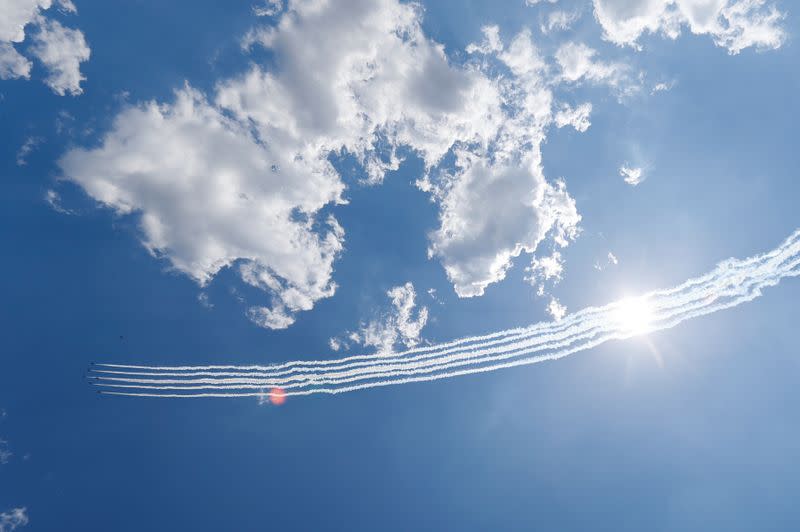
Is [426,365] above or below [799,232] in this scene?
below

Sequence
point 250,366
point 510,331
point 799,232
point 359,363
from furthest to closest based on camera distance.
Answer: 1. point 250,366
2. point 359,363
3. point 510,331
4. point 799,232

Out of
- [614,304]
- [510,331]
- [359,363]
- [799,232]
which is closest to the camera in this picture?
[799,232]

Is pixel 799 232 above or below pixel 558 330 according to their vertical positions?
above

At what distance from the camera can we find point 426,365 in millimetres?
50406

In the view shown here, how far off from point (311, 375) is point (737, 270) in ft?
154

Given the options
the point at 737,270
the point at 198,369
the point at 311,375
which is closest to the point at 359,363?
the point at 311,375

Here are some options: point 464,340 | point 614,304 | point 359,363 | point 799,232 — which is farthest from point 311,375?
point 799,232

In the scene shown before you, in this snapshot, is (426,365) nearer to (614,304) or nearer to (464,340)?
(464,340)

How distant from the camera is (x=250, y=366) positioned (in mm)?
57062

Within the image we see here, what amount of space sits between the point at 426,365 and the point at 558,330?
49.6 ft

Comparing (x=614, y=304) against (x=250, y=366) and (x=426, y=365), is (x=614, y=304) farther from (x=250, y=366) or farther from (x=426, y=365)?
(x=250, y=366)

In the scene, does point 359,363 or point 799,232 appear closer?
point 799,232

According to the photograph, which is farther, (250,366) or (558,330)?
(250,366)

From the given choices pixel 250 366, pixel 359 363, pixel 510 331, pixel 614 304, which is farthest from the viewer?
pixel 250 366
